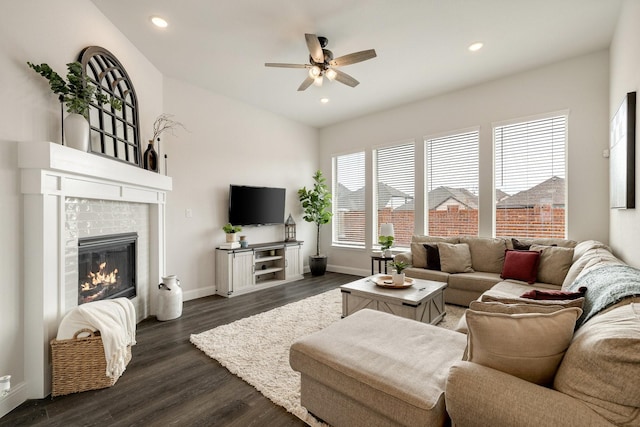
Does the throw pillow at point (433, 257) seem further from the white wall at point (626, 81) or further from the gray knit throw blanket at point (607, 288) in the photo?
the gray knit throw blanket at point (607, 288)

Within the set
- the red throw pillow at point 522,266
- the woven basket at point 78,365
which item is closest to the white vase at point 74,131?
the woven basket at point 78,365

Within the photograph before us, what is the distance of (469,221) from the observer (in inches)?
176

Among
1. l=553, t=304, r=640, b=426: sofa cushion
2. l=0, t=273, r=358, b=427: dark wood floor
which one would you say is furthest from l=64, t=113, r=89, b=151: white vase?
l=553, t=304, r=640, b=426: sofa cushion

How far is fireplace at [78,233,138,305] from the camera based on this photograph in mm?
2543

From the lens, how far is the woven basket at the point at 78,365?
6.49ft

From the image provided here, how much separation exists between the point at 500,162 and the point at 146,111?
16.0ft

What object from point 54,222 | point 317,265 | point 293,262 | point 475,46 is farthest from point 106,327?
point 475,46

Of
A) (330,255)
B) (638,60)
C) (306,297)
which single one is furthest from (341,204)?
(638,60)

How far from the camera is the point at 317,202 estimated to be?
224 inches

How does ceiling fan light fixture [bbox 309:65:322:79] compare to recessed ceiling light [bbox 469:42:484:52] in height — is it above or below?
below

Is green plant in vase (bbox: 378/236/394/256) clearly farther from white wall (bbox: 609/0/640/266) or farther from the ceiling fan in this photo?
white wall (bbox: 609/0/640/266)

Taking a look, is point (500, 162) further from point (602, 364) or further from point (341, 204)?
point (602, 364)

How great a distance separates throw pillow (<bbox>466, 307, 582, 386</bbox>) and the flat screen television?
407cm

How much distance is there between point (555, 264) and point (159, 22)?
4.93 metres
